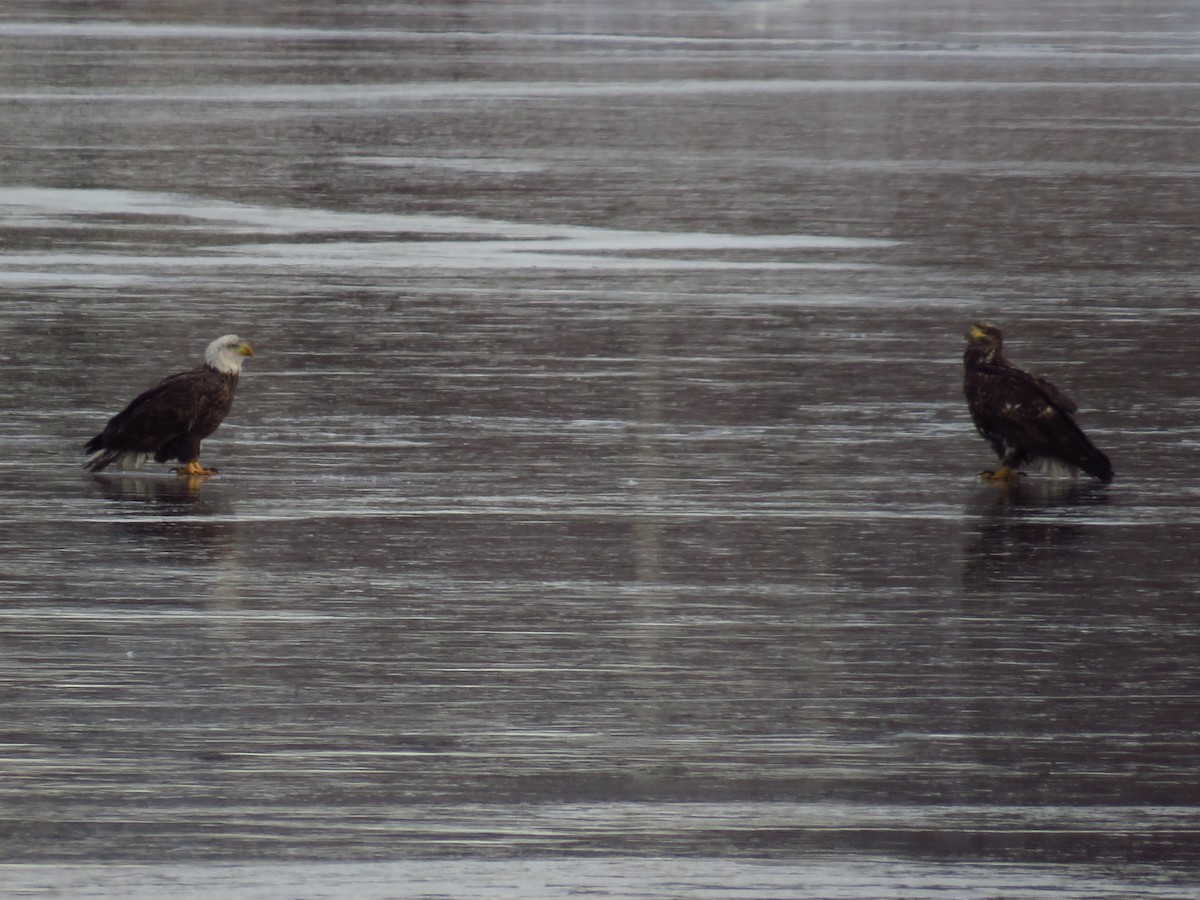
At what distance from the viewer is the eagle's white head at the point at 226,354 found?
30.5ft

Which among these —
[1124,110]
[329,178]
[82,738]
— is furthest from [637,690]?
[1124,110]

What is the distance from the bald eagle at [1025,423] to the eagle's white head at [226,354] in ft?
9.01

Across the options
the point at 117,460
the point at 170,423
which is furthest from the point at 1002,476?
the point at 117,460

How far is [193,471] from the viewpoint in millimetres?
9133

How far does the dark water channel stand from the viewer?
5.32 metres

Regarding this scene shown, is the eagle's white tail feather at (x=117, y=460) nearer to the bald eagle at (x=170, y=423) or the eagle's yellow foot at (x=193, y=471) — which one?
the bald eagle at (x=170, y=423)

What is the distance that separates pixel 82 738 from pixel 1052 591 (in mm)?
3044

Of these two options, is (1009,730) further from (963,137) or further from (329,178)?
(963,137)

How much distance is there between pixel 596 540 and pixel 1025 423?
73.3 inches

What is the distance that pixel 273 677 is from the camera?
6.43 m

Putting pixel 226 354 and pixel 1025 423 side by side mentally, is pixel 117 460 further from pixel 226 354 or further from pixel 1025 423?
pixel 1025 423

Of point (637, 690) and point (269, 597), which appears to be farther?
point (269, 597)

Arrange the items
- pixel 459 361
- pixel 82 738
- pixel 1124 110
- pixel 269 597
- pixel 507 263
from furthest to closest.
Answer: pixel 1124 110 < pixel 507 263 < pixel 459 361 < pixel 269 597 < pixel 82 738

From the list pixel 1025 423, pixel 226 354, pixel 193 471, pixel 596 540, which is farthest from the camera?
pixel 226 354
